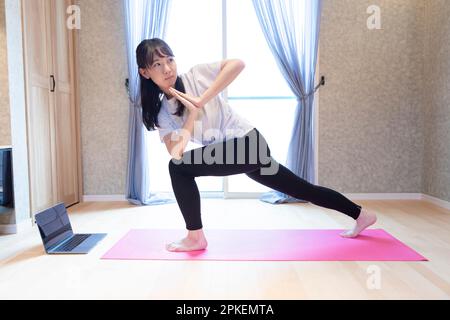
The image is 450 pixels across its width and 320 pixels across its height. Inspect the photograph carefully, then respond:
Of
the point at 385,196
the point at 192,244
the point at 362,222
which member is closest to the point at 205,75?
the point at 192,244

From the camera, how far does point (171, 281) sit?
4.90ft

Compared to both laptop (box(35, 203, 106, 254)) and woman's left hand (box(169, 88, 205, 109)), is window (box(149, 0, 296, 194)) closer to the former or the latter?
laptop (box(35, 203, 106, 254))

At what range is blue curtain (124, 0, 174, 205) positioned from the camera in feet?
10.5

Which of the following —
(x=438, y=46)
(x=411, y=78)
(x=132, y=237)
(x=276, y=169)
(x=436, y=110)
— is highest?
(x=438, y=46)

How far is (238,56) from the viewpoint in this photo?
346 cm

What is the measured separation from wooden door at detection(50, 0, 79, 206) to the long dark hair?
1.58 metres

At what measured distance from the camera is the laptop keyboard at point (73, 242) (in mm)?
1949

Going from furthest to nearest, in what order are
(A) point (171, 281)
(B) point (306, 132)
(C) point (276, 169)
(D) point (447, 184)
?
1. (B) point (306, 132)
2. (D) point (447, 184)
3. (C) point (276, 169)
4. (A) point (171, 281)

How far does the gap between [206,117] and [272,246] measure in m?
0.79

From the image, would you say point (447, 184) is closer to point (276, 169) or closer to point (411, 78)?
point (411, 78)

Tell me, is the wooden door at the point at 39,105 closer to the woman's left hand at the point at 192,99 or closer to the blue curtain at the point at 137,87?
the blue curtain at the point at 137,87

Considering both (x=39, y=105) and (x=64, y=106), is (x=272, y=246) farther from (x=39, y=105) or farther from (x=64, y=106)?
(x=64, y=106)

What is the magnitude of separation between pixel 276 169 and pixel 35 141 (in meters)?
1.86

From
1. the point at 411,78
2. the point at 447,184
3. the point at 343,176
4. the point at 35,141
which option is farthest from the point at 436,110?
the point at 35,141
